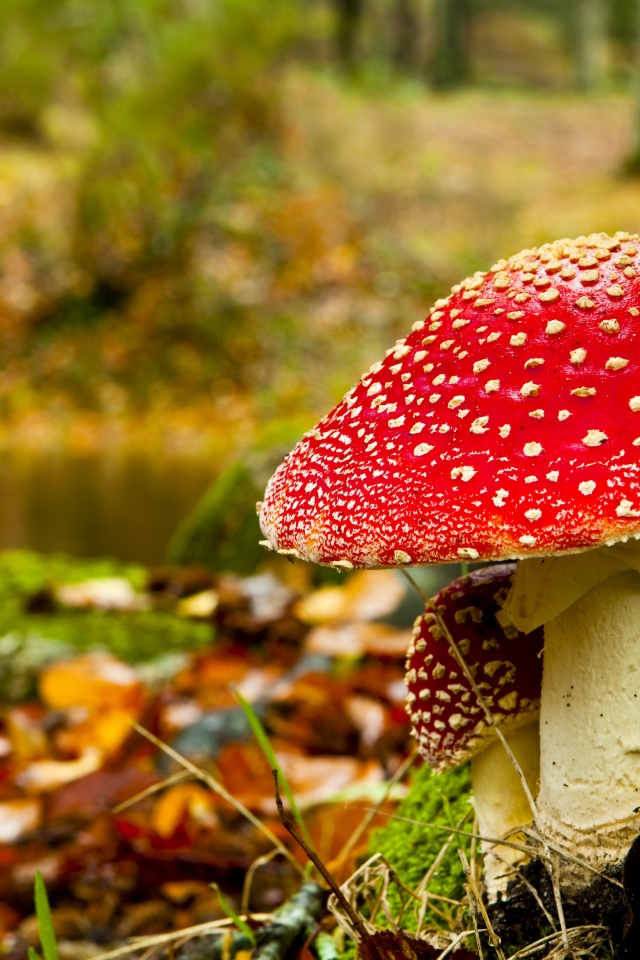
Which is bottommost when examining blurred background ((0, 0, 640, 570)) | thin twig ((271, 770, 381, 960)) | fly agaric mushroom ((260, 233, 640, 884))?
blurred background ((0, 0, 640, 570))

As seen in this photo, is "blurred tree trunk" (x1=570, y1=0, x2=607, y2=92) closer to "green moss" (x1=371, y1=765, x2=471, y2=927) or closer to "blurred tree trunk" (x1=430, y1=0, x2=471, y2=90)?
"blurred tree trunk" (x1=430, y1=0, x2=471, y2=90)

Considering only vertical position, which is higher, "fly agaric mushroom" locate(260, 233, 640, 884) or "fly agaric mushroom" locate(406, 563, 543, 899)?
"fly agaric mushroom" locate(260, 233, 640, 884)

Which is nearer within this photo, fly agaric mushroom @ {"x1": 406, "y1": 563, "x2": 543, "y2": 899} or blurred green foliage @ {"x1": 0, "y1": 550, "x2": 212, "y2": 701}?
fly agaric mushroom @ {"x1": 406, "y1": 563, "x2": 543, "y2": 899}

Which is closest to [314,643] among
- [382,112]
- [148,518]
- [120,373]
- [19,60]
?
[148,518]

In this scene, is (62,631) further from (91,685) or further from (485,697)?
(485,697)

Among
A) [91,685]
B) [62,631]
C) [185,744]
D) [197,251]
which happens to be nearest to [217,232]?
[197,251]

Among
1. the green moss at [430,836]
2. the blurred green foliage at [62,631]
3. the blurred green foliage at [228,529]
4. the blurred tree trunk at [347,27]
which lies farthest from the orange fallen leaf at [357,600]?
the blurred tree trunk at [347,27]

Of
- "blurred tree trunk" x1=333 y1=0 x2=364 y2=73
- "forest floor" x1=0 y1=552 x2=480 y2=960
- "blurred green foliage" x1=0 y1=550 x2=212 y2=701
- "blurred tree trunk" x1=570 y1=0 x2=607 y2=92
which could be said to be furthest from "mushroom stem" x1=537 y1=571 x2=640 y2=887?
"blurred tree trunk" x1=570 y1=0 x2=607 y2=92
